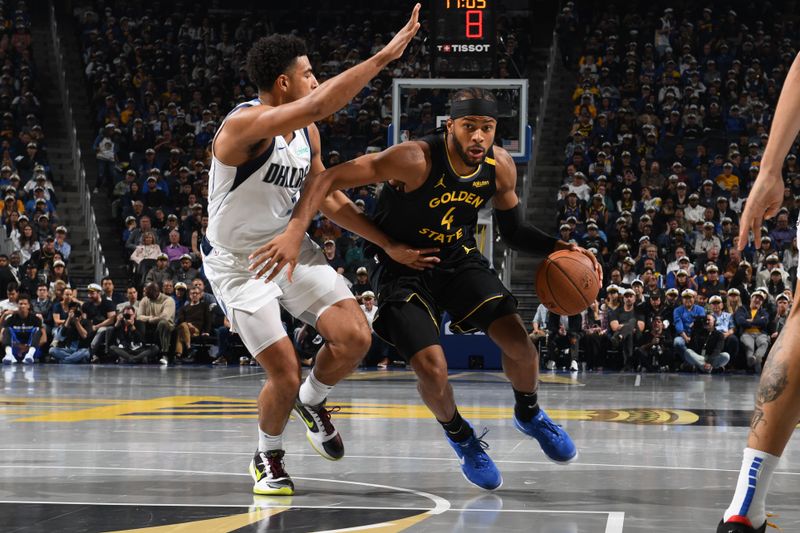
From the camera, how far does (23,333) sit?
15.7 m

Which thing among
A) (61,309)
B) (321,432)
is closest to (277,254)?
(321,432)

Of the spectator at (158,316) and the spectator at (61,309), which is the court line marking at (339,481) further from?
the spectator at (61,309)

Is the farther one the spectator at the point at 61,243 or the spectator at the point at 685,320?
the spectator at the point at 61,243

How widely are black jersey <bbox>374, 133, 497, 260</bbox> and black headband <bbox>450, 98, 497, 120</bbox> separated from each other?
163 millimetres

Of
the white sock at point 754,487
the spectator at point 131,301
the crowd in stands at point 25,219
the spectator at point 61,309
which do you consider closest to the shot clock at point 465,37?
the spectator at point 131,301

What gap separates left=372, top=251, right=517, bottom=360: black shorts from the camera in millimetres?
5133

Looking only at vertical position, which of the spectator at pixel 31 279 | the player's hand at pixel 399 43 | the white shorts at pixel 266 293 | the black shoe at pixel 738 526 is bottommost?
the spectator at pixel 31 279

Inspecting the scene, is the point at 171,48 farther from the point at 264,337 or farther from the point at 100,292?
the point at 264,337

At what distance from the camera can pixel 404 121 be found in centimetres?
1889

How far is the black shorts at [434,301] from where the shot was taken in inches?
202

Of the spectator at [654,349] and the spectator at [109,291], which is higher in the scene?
the spectator at [109,291]

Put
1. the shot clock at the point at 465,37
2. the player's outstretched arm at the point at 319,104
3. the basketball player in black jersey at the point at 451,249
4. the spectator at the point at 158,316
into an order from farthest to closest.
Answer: the spectator at the point at 158,316 → the shot clock at the point at 465,37 → the basketball player in black jersey at the point at 451,249 → the player's outstretched arm at the point at 319,104

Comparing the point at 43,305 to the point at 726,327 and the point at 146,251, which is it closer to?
the point at 146,251

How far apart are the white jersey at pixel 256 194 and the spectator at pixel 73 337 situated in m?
11.1
